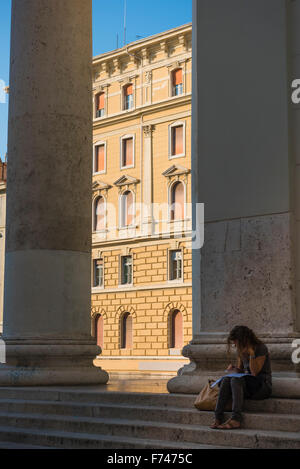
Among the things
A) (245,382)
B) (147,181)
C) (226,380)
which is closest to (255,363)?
(245,382)

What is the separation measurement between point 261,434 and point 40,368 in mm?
5230

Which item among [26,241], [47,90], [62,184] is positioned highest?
[47,90]

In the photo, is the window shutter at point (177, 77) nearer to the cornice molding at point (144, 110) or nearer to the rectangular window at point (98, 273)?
the cornice molding at point (144, 110)

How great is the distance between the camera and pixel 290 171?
858cm

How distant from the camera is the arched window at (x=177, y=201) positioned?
46.7 metres

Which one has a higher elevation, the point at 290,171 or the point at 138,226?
the point at 138,226

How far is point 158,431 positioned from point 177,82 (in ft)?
136

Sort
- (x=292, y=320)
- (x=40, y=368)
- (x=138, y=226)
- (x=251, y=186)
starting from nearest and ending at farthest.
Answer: (x=292, y=320)
(x=251, y=186)
(x=40, y=368)
(x=138, y=226)

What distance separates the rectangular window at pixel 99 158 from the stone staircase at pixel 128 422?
139 feet

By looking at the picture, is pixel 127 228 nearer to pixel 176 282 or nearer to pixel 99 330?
pixel 176 282

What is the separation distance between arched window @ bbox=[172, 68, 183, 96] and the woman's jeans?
41.1 metres

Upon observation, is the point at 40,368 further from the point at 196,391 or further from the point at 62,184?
the point at 196,391
